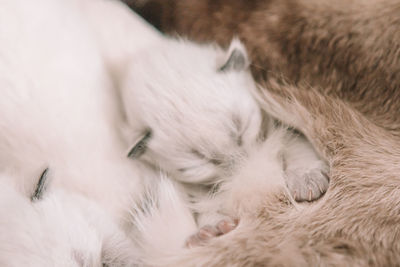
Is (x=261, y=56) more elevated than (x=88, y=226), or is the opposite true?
(x=261, y=56)

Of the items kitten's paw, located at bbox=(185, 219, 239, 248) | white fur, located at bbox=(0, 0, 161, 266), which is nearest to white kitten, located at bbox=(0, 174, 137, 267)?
white fur, located at bbox=(0, 0, 161, 266)

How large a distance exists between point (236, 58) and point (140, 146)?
26cm

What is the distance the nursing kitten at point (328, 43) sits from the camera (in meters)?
0.83

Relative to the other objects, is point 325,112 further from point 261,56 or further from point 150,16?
point 150,16

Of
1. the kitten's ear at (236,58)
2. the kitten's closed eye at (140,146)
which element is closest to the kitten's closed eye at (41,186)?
the kitten's closed eye at (140,146)

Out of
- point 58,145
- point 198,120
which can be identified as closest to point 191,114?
point 198,120

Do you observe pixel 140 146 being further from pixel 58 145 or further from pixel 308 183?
pixel 308 183

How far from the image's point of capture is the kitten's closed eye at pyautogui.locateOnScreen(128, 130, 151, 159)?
898 millimetres

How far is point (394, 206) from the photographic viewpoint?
2.40 ft

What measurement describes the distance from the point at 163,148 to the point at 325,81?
339mm

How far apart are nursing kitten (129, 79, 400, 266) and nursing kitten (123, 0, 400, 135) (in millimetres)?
33

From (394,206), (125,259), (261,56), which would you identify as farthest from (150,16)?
(394,206)

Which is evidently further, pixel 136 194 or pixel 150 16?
pixel 150 16

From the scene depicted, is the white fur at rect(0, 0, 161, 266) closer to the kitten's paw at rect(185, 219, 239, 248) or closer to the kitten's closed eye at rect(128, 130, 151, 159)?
the kitten's closed eye at rect(128, 130, 151, 159)
